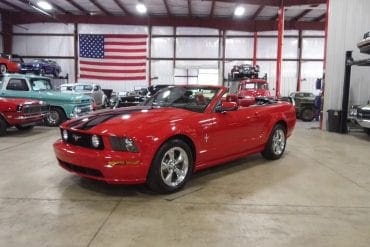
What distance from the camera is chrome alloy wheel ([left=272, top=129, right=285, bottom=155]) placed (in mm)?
6191

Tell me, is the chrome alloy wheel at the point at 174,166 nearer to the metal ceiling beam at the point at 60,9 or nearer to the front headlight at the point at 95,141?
the front headlight at the point at 95,141

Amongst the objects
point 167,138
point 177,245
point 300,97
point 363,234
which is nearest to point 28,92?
point 167,138

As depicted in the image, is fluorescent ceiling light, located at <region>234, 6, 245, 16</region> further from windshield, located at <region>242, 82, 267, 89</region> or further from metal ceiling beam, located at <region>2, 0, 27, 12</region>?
metal ceiling beam, located at <region>2, 0, 27, 12</region>

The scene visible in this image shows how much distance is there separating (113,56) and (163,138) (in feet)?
62.0

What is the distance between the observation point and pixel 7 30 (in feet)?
71.1

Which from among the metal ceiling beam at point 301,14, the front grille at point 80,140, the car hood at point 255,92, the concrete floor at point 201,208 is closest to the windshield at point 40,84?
the concrete floor at point 201,208

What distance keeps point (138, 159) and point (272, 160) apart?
10.6 feet

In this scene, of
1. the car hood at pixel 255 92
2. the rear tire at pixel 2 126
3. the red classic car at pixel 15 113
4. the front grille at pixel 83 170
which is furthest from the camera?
Result: the car hood at pixel 255 92

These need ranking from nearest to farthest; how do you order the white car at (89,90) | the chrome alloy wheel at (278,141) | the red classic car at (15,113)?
the chrome alloy wheel at (278,141), the red classic car at (15,113), the white car at (89,90)

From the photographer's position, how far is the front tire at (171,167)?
3.93 metres

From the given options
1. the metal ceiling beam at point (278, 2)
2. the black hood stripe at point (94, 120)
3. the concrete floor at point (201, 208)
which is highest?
the metal ceiling beam at point (278, 2)

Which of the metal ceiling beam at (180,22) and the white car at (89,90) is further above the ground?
the metal ceiling beam at (180,22)

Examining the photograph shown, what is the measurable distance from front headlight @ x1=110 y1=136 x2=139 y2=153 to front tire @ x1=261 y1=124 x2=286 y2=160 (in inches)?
118

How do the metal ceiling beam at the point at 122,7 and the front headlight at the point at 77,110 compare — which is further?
the metal ceiling beam at the point at 122,7
